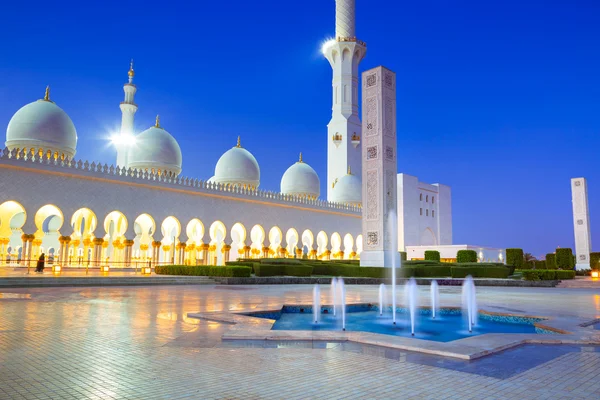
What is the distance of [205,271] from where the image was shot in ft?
52.4

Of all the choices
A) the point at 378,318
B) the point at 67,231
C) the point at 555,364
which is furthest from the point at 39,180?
the point at 555,364

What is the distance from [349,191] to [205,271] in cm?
1886

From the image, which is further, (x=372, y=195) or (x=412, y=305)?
(x=372, y=195)

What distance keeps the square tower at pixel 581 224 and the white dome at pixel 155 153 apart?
2597 centimetres

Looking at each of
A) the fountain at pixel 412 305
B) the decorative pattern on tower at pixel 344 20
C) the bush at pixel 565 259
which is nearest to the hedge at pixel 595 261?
the bush at pixel 565 259

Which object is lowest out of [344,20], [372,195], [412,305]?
[412,305]

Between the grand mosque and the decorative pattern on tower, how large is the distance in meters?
0.07

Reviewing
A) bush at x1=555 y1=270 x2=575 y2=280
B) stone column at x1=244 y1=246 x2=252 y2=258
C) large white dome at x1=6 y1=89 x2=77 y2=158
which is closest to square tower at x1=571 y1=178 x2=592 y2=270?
bush at x1=555 y1=270 x2=575 y2=280

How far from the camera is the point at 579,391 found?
8.90 feet

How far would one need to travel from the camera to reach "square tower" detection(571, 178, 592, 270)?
30734 mm

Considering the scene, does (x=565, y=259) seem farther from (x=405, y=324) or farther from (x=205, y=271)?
(x=405, y=324)

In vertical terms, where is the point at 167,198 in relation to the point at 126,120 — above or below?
below

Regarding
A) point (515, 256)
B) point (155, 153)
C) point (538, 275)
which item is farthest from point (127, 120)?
point (538, 275)

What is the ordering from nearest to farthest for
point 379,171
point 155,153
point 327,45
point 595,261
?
point 379,171
point 155,153
point 595,261
point 327,45
